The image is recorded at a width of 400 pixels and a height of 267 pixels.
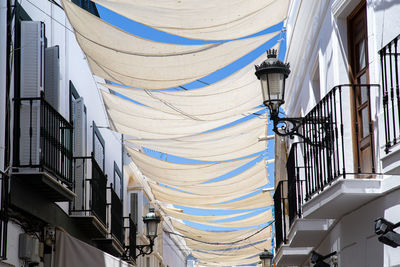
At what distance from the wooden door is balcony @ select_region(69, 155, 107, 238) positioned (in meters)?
5.29

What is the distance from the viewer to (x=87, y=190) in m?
13.6

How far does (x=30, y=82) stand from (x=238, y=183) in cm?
1127

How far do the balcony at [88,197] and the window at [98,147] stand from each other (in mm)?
2296

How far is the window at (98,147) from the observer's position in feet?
52.5

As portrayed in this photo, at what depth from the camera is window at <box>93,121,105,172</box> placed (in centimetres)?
1599

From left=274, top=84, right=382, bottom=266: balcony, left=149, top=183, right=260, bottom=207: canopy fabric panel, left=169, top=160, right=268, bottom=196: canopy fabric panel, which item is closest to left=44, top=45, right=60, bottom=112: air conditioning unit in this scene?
left=274, top=84, right=382, bottom=266: balcony

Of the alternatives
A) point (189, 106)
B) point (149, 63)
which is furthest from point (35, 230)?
point (189, 106)

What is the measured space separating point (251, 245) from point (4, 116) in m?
24.9

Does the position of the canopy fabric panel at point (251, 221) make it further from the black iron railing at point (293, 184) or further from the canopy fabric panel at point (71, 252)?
the black iron railing at point (293, 184)

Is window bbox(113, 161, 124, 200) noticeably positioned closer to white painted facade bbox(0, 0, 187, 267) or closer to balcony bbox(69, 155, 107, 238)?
white painted facade bbox(0, 0, 187, 267)

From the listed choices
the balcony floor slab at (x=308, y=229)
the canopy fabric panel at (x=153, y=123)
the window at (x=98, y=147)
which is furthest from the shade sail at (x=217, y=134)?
the balcony floor slab at (x=308, y=229)

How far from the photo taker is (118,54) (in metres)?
11.6

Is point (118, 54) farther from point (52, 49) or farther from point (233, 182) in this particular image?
point (233, 182)

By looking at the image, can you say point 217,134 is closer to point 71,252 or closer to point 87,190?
point 87,190
